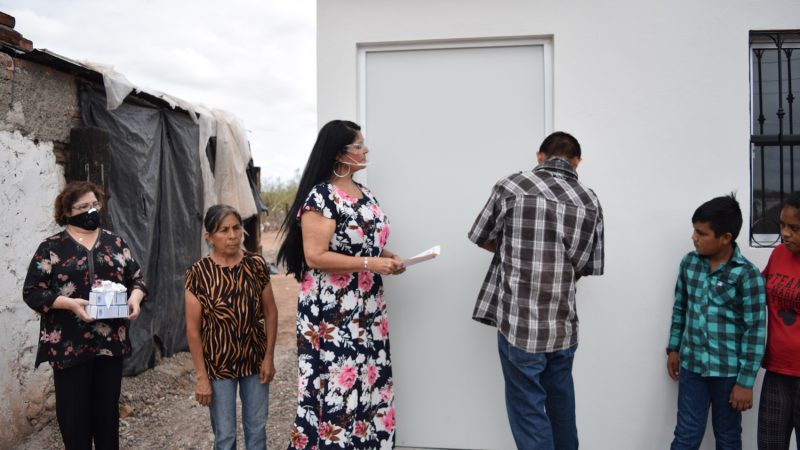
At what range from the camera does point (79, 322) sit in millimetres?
2736

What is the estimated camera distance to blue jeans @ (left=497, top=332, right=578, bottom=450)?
2455 millimetres

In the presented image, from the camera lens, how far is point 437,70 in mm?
3162

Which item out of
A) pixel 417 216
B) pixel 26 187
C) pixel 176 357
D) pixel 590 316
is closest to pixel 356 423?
pixel 417 216

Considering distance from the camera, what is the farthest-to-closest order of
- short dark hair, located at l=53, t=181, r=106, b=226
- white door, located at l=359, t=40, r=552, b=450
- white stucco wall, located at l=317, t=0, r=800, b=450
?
white door, located at l=359, t=40, r=552, b=450 < white stucco wall, located at l=317, t=0, r=800, b=450 < short dark hair, located at l=53, t=181, r=106, b=226

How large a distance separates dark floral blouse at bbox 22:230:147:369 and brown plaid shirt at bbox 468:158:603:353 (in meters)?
2.13

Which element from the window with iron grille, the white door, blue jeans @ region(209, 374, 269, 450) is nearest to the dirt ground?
blue jeans @ region(209, 374, 269, 450)

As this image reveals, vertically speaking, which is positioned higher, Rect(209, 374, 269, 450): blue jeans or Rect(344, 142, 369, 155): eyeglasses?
Rect(344, 142, 369, 155): eyeglasses

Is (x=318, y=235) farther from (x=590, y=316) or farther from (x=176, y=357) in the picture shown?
(x=176, y=357)

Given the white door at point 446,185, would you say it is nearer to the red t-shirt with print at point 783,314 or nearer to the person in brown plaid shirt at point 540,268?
the person in brown plaid shirt at point 540,268

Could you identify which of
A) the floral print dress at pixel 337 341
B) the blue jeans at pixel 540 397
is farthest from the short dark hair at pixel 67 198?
the blue jeans at pixel 540 397

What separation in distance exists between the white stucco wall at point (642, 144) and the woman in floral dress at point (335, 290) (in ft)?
4.21

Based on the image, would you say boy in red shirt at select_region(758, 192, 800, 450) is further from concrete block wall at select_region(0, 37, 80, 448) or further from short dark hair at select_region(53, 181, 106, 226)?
concrete block wall at select_region(0, 37, 80, 448)

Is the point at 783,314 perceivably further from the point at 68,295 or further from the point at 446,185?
the point at 68,295

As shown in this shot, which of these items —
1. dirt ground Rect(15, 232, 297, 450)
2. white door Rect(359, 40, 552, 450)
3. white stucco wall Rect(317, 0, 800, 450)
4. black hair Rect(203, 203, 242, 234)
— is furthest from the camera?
dirt ground Rect(15, 232, 297, 450)
